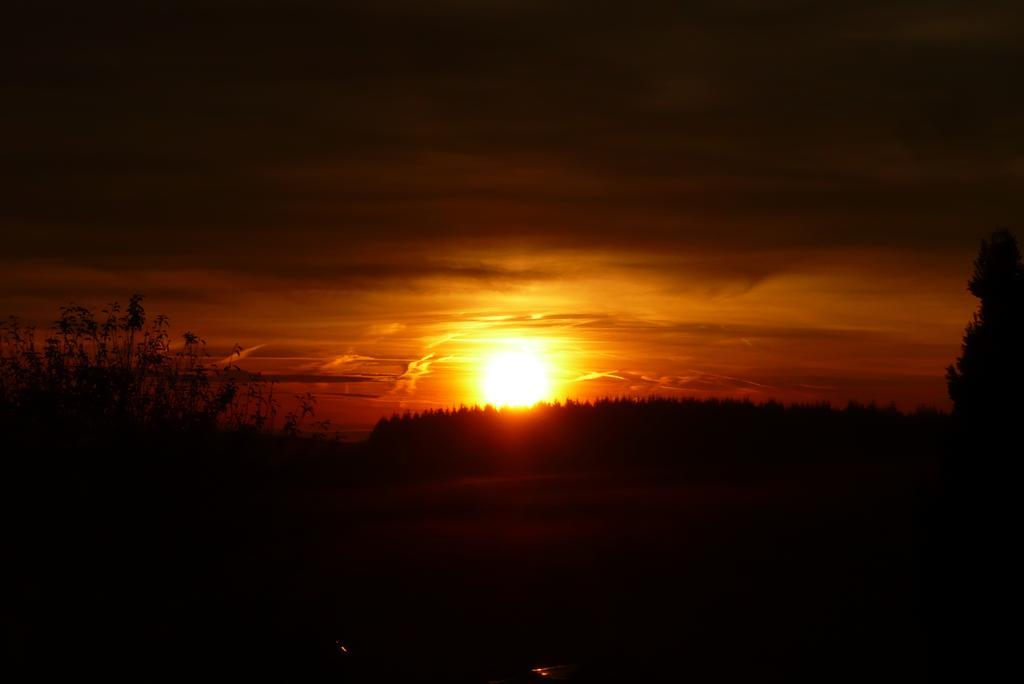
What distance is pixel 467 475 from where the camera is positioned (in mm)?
21922

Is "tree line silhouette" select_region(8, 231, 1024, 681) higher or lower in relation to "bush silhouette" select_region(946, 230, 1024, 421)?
lower

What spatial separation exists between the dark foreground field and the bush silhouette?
76 cm

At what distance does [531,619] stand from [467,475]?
13201 millimetres

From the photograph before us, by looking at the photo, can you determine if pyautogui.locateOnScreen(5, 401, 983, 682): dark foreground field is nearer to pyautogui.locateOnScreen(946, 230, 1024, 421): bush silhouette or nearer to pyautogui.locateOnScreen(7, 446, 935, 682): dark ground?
pyautogui.locateOnScreen(7, 446, 935, 682): dark ground

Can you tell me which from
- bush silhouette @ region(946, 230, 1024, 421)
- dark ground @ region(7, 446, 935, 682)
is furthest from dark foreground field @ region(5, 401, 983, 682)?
bush silhouette @ region(946, 230, 1024, 421)

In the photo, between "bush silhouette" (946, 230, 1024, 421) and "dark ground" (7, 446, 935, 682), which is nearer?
"bush silhouette" (946, 230, 1024, 421)

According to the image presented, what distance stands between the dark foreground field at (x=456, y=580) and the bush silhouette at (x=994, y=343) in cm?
76

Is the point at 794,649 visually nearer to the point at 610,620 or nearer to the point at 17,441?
the point at 610,620

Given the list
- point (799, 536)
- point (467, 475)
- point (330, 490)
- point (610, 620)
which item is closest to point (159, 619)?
point (610, 620)

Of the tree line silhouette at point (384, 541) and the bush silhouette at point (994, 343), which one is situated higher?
the bush silhouette at point (994, 343)

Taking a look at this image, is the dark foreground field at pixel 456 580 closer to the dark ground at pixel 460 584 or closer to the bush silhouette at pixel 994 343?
the dark ground at pixel 460 584

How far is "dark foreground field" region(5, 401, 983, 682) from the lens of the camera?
7754 mm

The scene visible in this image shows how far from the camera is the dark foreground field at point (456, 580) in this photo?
25.4 feet

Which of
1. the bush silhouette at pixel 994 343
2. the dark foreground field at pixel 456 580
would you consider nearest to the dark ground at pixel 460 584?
the dark foreground field at pixel 456 580
